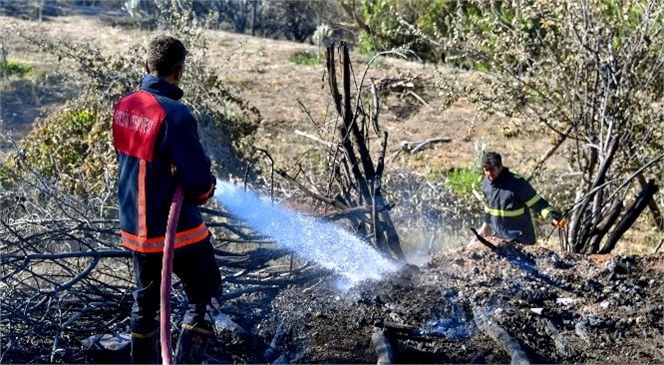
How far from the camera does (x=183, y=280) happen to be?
4.73 meters

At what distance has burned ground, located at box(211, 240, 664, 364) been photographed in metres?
5.18

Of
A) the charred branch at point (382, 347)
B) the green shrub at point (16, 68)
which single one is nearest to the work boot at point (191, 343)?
the charred branch at point (382, 347)

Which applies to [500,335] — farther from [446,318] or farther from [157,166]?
[157,166]

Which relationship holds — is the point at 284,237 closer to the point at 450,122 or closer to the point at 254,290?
the point at 254,290

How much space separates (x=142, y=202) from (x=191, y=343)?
0.80 metres

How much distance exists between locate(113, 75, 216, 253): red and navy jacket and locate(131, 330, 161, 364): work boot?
Answer: 1.60 feet

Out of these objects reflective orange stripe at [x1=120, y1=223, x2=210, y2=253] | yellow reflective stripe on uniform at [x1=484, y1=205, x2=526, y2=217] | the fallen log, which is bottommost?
the fallen log

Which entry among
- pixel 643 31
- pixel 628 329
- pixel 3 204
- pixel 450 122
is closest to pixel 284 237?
pixel 628 329

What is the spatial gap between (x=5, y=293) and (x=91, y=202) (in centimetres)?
108

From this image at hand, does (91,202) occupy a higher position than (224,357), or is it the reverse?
(91,202)

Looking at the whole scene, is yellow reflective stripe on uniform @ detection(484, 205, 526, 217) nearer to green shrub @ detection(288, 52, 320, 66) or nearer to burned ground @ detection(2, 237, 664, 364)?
burned ground @ detection(2, 237, 664, 364)

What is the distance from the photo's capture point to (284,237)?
20.6 feet

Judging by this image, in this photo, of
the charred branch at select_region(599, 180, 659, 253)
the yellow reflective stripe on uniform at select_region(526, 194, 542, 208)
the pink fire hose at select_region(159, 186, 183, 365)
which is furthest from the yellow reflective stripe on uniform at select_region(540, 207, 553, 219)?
the pink fire hose at select_region(159, 186, 183, 365)

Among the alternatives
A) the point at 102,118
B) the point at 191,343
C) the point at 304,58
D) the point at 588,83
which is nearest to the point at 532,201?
the point at 588,83
